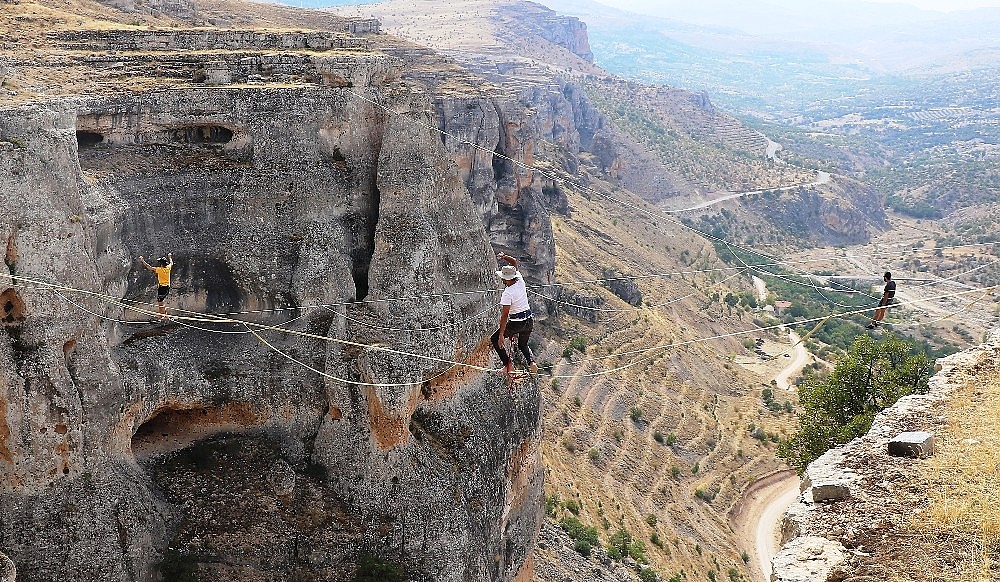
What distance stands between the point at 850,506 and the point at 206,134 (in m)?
19.0

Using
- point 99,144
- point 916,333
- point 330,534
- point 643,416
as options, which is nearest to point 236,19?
point 643,416

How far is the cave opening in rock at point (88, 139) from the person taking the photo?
73.8 feet

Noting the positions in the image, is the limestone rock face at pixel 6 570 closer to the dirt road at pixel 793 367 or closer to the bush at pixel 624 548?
the bush at pixel 624 548

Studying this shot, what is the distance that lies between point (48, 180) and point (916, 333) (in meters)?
93.6

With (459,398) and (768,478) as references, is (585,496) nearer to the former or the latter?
(768,478)

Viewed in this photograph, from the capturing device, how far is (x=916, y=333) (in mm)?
94500

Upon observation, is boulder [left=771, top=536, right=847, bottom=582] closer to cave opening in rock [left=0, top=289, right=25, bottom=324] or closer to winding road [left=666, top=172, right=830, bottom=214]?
cave opening in rock [left=0, top=289, right=25, bottom=324]

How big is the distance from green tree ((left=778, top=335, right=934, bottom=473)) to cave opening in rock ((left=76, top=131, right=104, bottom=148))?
25410 mm

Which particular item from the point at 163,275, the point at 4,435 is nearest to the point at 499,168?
the point at 163,275

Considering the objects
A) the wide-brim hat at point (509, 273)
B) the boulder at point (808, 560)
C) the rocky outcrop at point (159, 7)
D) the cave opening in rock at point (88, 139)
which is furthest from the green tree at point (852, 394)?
the rocky outcrop at point (159, 7)

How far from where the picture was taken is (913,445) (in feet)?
47.9

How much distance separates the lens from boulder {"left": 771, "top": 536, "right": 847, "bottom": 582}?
11.9m

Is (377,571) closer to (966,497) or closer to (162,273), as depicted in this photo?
(162,273)

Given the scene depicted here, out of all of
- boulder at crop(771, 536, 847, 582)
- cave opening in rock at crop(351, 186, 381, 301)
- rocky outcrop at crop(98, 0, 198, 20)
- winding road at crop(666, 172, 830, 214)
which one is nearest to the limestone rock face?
cave opening in rock at crop(351, 186, 381, 301)
